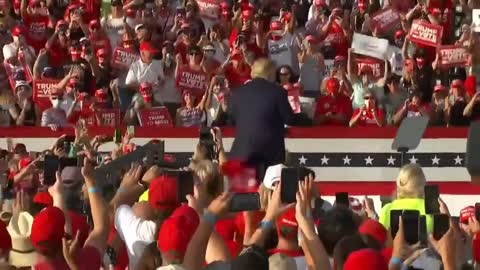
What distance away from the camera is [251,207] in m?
9.21

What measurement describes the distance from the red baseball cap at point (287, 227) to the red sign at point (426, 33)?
1123 cm

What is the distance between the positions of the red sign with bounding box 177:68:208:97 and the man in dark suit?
5.46m

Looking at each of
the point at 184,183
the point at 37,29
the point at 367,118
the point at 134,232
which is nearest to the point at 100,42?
the point at 37,29

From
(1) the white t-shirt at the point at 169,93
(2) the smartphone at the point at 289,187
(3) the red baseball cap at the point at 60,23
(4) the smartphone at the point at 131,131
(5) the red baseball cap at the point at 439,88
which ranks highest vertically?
(2) the smartphone at the point at 289,187

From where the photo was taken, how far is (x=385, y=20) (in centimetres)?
2128

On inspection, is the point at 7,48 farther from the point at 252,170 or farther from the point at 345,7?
the point at 252,170

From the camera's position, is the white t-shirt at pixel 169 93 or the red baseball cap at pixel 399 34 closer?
the white t-shirt at pixel 169 93

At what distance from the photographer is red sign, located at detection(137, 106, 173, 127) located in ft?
62.2

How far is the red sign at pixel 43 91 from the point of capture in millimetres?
19906

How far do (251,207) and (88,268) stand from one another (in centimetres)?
88

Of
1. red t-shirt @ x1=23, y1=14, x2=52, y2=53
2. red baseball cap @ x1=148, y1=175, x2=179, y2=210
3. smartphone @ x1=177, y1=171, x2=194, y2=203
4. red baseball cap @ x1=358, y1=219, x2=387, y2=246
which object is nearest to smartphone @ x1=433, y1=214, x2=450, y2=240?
red baseball cap @ x1=358, y1=219, x2=387, y2=246

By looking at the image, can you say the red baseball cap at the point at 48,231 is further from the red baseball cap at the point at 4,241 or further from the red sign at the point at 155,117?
the red sign at the point at 155,117

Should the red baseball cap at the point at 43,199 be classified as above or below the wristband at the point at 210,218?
below

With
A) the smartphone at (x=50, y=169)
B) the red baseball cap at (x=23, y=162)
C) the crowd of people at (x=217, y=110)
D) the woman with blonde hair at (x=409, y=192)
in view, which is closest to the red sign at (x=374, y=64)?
the crowd of people at (x=217, y=110)
